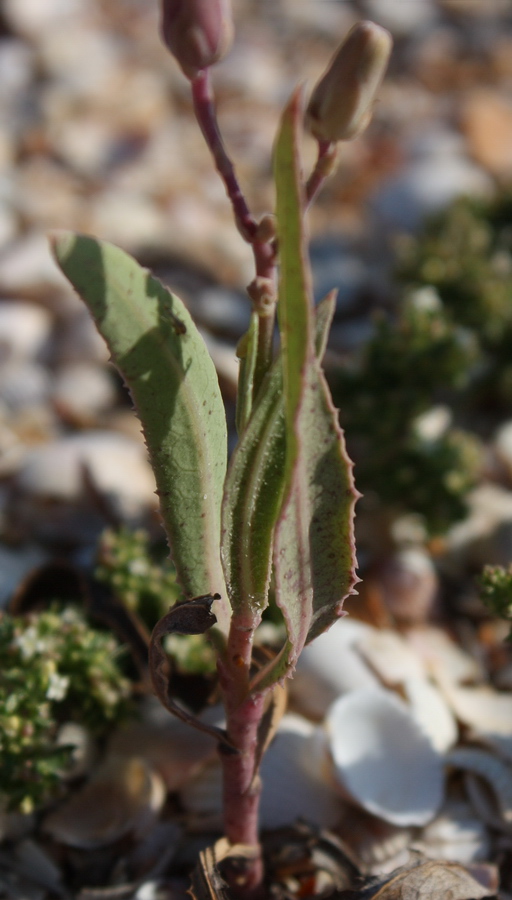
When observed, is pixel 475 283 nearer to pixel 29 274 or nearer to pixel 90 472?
pixel 90 472

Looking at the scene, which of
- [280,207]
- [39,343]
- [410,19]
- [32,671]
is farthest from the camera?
[410,19]

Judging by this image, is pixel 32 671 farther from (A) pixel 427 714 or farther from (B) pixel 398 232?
(B) pixel 398 232

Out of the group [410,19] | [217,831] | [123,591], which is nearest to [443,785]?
[217,831]

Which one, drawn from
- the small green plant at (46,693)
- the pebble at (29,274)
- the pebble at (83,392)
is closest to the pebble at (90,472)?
the pebble at (83,392)

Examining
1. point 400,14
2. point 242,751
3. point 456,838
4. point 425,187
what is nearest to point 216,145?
point 242,751

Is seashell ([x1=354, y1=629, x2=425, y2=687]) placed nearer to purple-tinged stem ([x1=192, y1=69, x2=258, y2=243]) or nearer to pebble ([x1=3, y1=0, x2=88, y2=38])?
purple-tinged stem ([x1=192, y1=69, x2=258, y2=243])

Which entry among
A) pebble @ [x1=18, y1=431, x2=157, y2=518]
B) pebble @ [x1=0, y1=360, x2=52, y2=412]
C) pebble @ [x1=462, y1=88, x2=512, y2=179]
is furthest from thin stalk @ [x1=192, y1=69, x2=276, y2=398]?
pebble @ [x1=462, y1=88, x2=512, y2=179]
